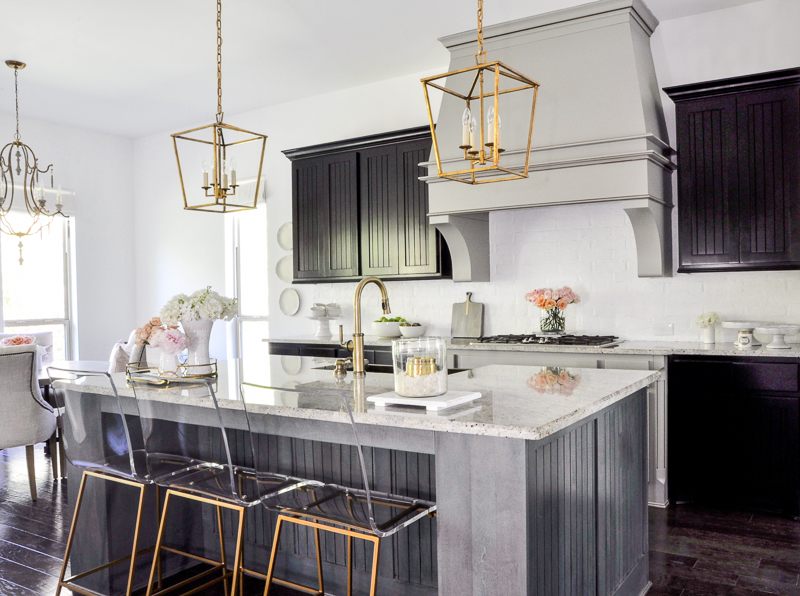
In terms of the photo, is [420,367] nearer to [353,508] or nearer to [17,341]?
[353,508]

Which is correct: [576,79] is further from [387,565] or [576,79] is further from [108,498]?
[108,498]

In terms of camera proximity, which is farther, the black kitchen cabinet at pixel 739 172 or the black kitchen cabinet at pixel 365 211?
the black kitchen cabinet at pixel 365 211

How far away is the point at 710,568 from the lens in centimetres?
310

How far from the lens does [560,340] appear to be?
454 centimetres

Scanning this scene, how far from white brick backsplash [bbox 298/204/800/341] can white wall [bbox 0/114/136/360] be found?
13.1 ft

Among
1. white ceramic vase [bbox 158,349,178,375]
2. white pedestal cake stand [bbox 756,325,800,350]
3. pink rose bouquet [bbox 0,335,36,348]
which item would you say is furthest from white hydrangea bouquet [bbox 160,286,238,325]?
white pedestal cake stand [bbox 756,325,800,350]

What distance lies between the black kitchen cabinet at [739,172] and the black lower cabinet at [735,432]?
2.19ft

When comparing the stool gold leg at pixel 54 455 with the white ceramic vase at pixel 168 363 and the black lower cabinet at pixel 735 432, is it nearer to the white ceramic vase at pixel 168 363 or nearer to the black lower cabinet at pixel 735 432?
the white ceramic vase at pixel 168 363

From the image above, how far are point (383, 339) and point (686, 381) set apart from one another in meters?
2.39

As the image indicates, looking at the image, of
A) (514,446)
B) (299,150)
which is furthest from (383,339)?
(514,446)

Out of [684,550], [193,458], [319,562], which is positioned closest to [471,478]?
[319,562]

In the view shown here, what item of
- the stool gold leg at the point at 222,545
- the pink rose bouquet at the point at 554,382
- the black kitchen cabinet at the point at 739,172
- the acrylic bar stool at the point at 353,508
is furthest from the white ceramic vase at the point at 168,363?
the black kitchen cabinet at the point at 739,172

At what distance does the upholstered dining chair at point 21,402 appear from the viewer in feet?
13.6

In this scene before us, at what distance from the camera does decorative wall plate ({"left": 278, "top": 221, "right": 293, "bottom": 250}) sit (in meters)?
6.62
